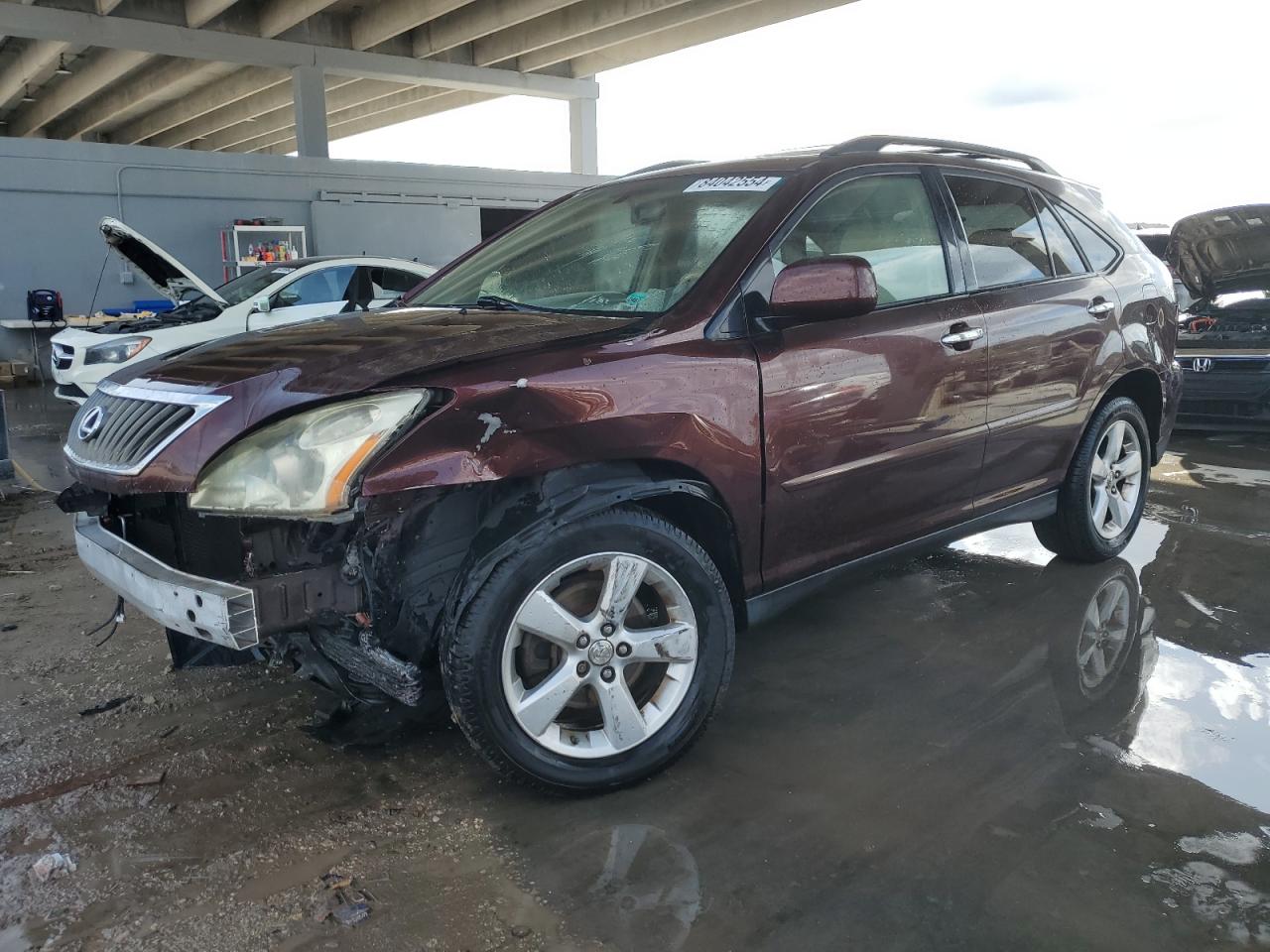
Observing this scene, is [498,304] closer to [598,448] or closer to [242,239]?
[598,448]

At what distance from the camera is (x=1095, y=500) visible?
14.3 feet

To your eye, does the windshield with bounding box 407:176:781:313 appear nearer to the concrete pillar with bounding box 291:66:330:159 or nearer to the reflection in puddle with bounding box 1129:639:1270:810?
Answer: the reflection in puddle with bounding box 1129:639:1270:810

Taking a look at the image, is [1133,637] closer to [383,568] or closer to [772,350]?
[772,350]

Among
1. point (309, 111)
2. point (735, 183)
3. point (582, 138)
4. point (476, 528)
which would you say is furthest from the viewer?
point (582, 138)

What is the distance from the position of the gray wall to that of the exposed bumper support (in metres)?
13.9

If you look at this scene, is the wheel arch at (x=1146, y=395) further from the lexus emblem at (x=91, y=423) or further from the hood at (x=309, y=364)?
the lexus emblem at (x=91, y=423)

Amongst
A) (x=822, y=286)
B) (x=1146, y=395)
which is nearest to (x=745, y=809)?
(x=822, y=286)

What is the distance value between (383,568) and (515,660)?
43 cm

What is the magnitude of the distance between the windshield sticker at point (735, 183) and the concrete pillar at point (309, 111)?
17.9 m

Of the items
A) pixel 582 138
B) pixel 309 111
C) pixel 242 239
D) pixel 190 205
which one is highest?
pixel 582 138

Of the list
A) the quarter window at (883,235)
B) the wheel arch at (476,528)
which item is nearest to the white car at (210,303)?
the quarter window at (883,235)

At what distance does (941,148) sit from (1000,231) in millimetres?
395

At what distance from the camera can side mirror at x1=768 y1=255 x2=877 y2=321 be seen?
9.03 feet

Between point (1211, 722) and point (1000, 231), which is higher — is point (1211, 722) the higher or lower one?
the lower one
